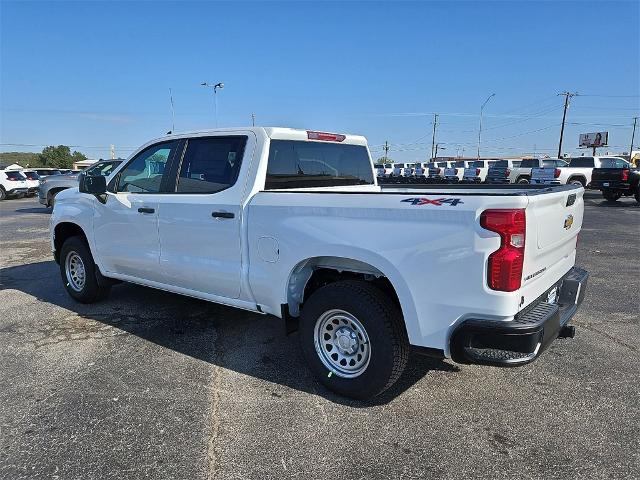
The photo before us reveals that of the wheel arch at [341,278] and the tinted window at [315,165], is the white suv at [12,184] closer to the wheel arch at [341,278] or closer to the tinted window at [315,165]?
the tinted window at [315,165]

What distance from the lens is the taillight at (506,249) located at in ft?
8.66

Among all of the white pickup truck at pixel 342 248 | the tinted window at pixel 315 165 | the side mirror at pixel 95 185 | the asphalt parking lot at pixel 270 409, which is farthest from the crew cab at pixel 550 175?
the side mirror at pixel 95 185

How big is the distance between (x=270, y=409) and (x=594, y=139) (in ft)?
233

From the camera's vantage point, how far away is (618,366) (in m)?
3.96

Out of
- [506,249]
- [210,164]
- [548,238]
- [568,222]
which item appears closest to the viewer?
[506,249]

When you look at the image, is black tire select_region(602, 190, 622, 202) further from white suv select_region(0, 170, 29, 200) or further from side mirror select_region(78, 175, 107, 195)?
white suv select_region(0, 170, 29, 200)

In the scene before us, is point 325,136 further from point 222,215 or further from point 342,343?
point 342,343

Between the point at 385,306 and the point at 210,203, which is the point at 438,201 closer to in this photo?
the point at 385,306

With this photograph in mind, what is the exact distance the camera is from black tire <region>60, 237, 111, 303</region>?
552 centimetres

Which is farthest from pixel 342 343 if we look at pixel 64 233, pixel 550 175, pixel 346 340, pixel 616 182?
pixel 550 175

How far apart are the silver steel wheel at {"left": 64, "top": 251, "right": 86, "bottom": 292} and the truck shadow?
0.79 ft

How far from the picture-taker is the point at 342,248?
3225mm


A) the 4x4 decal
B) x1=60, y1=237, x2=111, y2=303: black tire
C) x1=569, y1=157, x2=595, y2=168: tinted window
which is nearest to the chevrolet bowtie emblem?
the 4x4 decal

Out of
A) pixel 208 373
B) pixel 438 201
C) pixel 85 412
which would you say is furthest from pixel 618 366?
pixel 85 412
